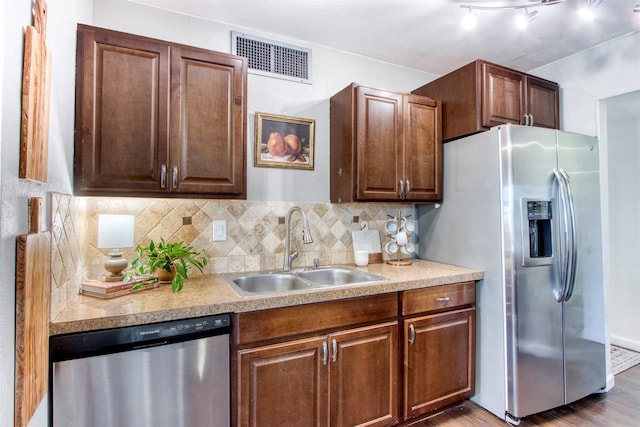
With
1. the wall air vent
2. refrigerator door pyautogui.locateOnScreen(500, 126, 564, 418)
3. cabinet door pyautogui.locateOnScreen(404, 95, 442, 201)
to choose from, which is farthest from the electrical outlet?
refrigerator door pyautogui.locateOnScreen(500, 126, 564, 418)

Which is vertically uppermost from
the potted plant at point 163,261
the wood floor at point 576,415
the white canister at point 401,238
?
the white canister at point 401,238

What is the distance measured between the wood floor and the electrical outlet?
165 centimetres

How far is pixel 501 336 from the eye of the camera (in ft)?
6.56

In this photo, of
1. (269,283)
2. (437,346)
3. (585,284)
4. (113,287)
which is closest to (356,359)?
(437,346)

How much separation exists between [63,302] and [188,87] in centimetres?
115

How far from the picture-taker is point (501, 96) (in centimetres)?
229

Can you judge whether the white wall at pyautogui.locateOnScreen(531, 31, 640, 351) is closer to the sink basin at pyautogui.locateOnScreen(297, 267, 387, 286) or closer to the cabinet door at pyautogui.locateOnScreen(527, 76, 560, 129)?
the cabinet door at pyautogui.locateOnScreen(527, 76, 560, 129)

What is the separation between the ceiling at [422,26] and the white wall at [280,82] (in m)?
0.07

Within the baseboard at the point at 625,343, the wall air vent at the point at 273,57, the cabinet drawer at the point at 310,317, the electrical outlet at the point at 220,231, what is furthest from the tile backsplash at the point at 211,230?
the baseboard at the point at 625,343

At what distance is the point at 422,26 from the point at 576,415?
275cm

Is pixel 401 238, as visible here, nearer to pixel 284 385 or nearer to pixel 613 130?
pixel 284 385

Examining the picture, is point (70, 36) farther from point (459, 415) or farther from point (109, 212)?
point (459, 415)

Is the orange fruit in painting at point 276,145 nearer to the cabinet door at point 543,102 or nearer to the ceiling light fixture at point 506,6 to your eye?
the ceiling light fixture at point 506,6

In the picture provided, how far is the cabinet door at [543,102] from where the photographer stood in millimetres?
2447
